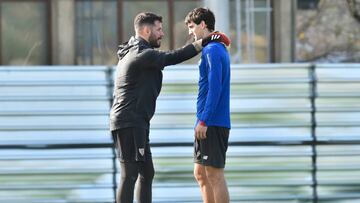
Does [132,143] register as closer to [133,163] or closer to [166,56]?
[133,163]

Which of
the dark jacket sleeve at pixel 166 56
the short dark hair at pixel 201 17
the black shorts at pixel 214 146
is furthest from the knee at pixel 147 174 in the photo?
the short dark hair at pixel 201 17

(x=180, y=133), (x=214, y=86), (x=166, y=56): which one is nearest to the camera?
(x=214, y=86)

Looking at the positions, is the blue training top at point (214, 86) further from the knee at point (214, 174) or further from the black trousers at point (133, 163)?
the black trousers at point (133, 163)

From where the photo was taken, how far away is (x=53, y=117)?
25.0 feet

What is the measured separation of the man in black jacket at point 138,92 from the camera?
266 inches

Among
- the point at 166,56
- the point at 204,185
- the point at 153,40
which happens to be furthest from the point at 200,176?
the point at 153,40

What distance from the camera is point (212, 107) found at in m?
6.62

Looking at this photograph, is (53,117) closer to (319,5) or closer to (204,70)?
(204,70)

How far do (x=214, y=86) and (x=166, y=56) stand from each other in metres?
0.47

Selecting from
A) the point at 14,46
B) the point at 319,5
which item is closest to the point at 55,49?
the point at 14,46

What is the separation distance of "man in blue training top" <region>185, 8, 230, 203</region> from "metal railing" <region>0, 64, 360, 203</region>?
77 centimetres

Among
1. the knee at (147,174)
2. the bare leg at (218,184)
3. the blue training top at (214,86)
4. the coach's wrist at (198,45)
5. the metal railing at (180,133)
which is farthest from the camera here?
the metal railing at (180,133)

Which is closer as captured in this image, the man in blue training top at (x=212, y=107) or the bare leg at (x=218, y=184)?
the man in blue training top at (x=212, y=107)

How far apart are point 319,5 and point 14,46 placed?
Result: 19.5 feet
